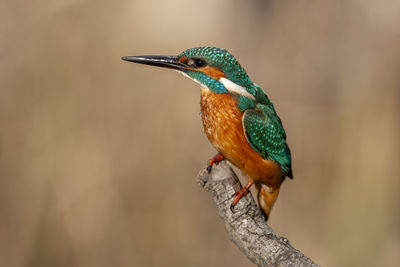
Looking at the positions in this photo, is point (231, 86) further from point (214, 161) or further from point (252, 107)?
point (214, 161)

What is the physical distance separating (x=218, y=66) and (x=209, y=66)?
49 millimetres

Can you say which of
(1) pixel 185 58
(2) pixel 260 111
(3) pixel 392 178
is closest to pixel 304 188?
(3) pixel 392 178

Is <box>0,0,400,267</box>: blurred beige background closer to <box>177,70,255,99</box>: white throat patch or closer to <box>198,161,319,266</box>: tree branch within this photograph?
<box>177,70,255,99</box>: white throat patch

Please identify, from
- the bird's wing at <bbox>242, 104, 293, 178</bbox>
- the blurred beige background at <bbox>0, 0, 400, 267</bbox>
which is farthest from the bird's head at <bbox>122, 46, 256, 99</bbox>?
the blurred beige background at <bbox>0, 0, 400, 267</bbox>

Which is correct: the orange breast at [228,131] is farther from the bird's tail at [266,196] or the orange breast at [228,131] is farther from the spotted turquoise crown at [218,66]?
the bird's tail at [266,196]

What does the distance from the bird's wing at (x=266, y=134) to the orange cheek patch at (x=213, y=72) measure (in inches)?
10.6

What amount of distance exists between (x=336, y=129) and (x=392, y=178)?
649 millimetres

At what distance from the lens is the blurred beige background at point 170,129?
4.46m

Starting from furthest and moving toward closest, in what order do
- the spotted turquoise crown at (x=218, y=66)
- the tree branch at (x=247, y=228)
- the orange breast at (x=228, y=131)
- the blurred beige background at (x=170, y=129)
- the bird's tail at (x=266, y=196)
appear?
the blurred beige background at (x=170, y=129), the bird's tail at (x=266, y=196), the orange breast at (x=228, y=131), the spotted turquoise crown at (x=218, y=66), the tree branch at (x=247, y=228)

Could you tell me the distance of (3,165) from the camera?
4480 mm

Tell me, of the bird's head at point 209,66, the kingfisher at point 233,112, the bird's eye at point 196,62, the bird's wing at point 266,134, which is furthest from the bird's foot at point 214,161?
the bird's eye at point 196,62

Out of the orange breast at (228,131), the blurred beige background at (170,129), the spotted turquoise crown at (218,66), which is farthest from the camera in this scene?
the blurred beige background at (170,129)

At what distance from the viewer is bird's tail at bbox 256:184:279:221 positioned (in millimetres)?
3641

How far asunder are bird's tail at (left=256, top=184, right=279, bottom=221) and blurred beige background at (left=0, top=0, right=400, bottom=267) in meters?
1.09
